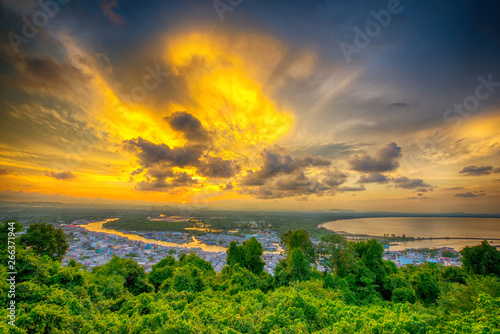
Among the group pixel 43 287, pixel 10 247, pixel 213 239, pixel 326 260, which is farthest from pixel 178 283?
pixel 213 239

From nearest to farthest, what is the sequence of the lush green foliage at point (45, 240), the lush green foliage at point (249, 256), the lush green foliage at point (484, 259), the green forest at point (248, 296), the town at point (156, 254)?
the green forest at point (248, 296)
the lush green foliage at point (484, 259)
the lush green foliage at point (45, 240)
the lush green foliage at point (249, 256)
the town at point (156, 254)

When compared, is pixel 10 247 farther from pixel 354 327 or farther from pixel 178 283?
pixel 354 327

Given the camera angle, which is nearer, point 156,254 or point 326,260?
point 326,260

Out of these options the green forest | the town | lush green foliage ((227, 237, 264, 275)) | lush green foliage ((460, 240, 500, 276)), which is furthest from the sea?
lush green foliage ((227, 237, 264, 275))

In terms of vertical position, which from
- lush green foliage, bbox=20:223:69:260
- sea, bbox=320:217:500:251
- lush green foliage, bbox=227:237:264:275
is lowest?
sea, bbox=320:217:500:251

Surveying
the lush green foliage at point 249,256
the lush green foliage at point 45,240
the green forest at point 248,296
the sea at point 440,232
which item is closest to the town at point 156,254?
the lush green foliage at point 249,256

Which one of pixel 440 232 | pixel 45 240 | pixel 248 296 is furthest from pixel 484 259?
pixel 440 232

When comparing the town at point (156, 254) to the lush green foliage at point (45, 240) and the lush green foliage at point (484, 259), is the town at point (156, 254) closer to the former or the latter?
the lush green foliage at point (45, 240)

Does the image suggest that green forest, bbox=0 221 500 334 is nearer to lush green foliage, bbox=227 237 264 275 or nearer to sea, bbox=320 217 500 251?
lush green foliage, bbox=227 237 264 275
